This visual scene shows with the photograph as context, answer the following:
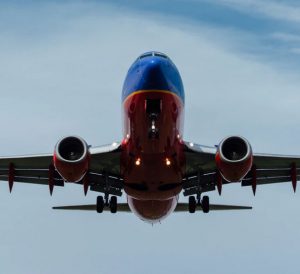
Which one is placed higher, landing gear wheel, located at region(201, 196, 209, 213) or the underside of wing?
the underside of wing

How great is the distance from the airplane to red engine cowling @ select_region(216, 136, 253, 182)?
0.11 ft

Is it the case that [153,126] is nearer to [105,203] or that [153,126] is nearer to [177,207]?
[105,203]

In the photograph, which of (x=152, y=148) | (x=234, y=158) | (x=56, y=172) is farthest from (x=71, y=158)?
(x=234, y=158)

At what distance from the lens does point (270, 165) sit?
29.2m

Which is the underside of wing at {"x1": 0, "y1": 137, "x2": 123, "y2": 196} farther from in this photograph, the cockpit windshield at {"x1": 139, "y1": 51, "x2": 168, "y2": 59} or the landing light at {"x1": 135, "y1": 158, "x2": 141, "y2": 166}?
the cockpit windshield at {"x1": 139, "y1": 51, "x2": 168, "y2": 59}

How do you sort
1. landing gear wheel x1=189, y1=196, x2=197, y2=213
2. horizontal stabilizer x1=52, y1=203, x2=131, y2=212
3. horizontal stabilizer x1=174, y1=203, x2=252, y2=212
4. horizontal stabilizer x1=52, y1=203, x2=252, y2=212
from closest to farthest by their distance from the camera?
horizontal stabilizer x1=52, y1=203, x2=131, y2=212
horizontal stabilizer x1=52, y1=203, x2=252, y2=212
horizontal stabilizer x1=174, y1=203, x2=252, y2=212
landing gear wheel x1=189, y1=196, x2=197, y2=213

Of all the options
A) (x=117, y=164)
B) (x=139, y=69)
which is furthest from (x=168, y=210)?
(x=139, y=69)

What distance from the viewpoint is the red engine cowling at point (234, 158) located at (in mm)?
23641

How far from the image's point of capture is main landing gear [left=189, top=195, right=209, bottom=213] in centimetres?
2977

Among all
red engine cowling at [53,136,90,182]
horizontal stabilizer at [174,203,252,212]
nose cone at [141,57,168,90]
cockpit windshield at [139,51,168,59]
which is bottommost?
horizontal stabilizer at [174,203,252,212]

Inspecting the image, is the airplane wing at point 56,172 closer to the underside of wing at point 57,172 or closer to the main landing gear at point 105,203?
the underside of wing at point 57,172

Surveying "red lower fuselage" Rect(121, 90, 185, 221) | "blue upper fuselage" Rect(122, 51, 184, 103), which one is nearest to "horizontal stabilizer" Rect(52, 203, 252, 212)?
"red lower fuselage" Rect(121, 90, 185, 221)

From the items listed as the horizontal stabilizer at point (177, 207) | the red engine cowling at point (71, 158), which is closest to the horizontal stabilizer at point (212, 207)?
the horizontal stabilizer at point (177, 207)

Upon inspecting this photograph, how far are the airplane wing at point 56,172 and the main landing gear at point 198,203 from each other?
10.2ft
